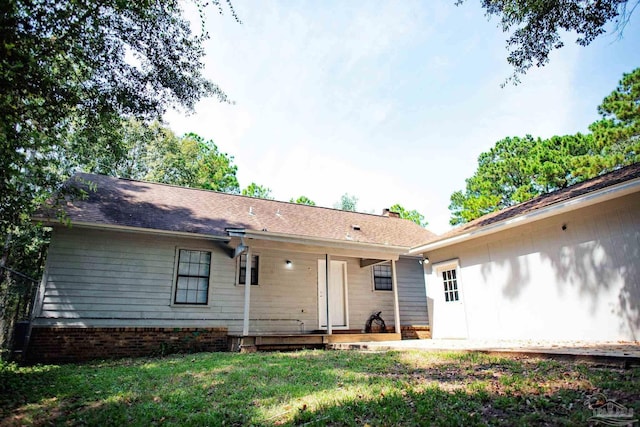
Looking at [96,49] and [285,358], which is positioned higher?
[96,49]

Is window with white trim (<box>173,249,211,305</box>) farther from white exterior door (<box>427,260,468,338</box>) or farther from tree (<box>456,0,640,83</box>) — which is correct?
tree (<box>456,0,640,83</box>)

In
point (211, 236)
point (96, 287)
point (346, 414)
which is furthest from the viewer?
point (211, 236)

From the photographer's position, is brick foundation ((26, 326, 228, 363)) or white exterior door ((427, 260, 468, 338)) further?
white exterior door ((427, 260, 468, 338))

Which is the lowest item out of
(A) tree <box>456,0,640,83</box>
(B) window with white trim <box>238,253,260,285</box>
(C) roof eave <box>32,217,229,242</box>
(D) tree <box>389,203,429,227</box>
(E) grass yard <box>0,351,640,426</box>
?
(E) grass yard <box>0,351,640,426</box>

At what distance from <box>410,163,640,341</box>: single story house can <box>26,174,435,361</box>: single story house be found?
194 cm

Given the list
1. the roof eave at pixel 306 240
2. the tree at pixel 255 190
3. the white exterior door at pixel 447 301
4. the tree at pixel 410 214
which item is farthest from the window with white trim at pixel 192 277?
the tree at pixel 410 214

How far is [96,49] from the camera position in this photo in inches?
244

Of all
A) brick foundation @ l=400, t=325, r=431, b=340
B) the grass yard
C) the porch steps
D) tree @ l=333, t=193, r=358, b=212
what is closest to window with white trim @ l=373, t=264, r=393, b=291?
brick foundation @ l=400, t=325, r=431, b=340

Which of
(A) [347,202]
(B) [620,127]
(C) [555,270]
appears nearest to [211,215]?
(C) [555,270]

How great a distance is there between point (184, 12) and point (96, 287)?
6233 mm

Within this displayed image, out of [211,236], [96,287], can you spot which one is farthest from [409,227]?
[96,287]

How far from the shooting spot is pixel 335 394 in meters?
3.59

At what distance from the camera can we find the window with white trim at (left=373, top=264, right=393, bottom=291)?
11.8 meters

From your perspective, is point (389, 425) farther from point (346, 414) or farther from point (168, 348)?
point (168, 348)
